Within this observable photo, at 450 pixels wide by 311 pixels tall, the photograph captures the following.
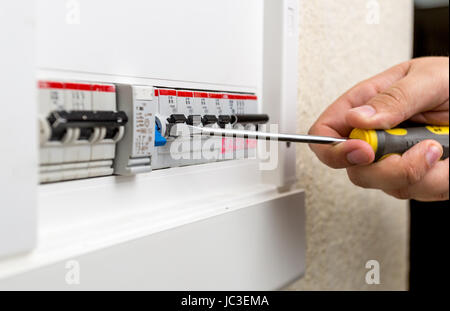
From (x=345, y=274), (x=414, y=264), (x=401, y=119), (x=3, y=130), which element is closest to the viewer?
(x=3, y=130)

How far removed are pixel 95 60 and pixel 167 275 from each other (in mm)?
140

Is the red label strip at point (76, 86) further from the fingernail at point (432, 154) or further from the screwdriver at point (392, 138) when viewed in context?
the fingernail at point (432, 154)

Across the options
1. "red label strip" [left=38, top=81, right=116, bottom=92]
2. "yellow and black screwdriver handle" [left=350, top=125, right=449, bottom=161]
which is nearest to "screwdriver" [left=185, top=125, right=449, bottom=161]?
"yellow and black screwdriver handle" [left=350, top=125, right=449, bottom=161]

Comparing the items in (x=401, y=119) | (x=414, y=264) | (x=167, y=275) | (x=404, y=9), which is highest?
(x=404, y=9)

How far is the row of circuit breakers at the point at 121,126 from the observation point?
0.74 ft

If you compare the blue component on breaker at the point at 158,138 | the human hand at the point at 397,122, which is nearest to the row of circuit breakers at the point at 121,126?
the blue component on breaker at the point at 158,138

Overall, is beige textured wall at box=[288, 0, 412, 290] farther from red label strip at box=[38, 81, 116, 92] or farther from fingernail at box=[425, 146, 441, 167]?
red label strip at box=[38, 81, 116, 92]

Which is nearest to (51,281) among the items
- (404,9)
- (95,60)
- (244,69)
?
(95,60)

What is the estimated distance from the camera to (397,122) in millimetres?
373

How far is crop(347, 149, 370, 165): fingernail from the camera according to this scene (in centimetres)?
36

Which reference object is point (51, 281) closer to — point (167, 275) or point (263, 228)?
point (167, 275)

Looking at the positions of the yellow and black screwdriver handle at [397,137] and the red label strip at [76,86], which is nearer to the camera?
the red label strip at [76,86]

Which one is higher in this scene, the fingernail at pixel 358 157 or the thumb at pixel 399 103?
the thumb at pixel 399 103

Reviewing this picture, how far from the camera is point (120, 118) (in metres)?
0.25
